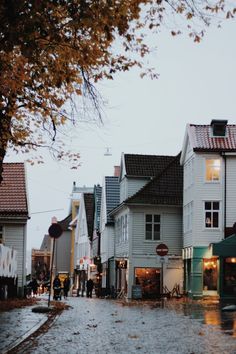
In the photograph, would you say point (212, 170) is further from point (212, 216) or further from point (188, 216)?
point (188, 216)

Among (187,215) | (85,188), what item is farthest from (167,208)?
(85,188)

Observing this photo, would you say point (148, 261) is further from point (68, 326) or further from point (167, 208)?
point (68, 326)

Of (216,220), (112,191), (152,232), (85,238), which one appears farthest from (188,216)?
(85,238)

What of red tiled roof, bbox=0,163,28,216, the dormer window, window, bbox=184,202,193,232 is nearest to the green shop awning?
window, bbox=184,202,193,232

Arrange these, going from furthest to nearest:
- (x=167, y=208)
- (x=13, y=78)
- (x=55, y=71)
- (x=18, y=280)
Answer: (x=167, y=208)
(x=18, y=280)
(x=13, y=78)
(x=55, y=71)

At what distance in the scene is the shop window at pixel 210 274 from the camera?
45062 millimetres

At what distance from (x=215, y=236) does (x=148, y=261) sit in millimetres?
6825

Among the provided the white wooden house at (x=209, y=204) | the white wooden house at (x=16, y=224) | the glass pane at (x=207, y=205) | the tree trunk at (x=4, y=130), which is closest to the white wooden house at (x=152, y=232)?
the white wooden house at (x=209, y=204)

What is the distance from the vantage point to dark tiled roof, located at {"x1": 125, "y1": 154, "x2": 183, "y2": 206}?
51156 millimetres

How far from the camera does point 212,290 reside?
4497 cm

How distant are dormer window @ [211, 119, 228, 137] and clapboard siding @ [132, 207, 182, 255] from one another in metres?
7.51

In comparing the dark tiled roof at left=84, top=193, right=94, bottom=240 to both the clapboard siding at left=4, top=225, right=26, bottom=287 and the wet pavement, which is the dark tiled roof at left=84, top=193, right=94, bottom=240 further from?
the wet pavement

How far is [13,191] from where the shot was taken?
147ft

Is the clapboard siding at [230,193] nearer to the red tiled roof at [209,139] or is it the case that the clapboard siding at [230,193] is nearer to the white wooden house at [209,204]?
the white wooden house at [209,204]
